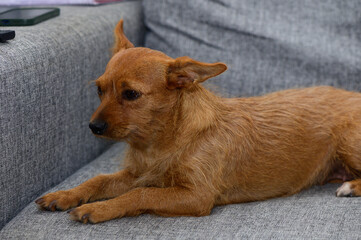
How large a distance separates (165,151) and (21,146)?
1.66 feet

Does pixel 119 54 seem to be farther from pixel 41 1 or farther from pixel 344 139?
pixel 41 1

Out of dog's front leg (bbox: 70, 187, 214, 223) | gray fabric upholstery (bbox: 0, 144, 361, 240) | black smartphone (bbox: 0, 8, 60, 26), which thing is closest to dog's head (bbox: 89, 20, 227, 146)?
dog's front leg (bbox: 70, 187, 214, 223)

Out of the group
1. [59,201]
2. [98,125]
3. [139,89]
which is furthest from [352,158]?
[59,201]

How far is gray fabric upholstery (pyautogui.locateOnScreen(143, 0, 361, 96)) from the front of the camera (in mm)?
2428

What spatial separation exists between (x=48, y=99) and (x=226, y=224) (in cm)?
83

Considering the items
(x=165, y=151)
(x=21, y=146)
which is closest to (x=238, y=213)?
(x=165, y=151)

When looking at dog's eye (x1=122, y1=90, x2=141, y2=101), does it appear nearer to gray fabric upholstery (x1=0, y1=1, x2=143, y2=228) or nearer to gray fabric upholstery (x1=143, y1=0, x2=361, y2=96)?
gray fabric upholstery (x1=0, y1=1, x2=143, y2=228)

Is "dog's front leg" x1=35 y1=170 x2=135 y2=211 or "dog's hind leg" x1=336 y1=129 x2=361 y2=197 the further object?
"dog's hind leg" x1=336 y1=129 x2=361 y2=197

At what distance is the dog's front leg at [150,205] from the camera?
1.61 meters

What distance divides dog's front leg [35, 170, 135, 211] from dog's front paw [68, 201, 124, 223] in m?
0.10

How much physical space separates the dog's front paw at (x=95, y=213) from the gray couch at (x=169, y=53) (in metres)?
0.02

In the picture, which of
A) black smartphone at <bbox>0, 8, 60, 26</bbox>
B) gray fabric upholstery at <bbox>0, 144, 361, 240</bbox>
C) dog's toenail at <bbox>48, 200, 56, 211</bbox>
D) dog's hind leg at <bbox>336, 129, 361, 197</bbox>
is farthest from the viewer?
black smartphone at <bbox>0, 8, 60, 26</bbox>

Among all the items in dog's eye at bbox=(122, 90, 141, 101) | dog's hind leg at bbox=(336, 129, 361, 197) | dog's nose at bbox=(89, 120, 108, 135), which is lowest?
dog's hind leg at bbox=(336, 129, 361, 197)

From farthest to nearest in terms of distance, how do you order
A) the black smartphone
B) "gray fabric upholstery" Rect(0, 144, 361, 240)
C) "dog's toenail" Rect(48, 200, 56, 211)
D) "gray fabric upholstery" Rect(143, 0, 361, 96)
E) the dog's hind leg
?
"gray fabric upholstery" Rect(143, 0, 361, 96)
the black smartphone
the dog's hind leg
"dog's toenail" Rect(48, 200, 56, 211)
"gray fabric upholstery" Rect(0, 144, 361, 240)
